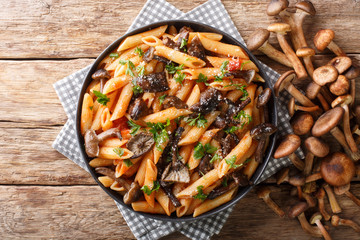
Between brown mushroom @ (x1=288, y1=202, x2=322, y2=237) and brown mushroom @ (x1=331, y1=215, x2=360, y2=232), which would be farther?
brown mushroom @ (x1=331, y1=215, x2=360, y2=232)

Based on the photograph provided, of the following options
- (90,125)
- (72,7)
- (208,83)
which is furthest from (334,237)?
(72,7)

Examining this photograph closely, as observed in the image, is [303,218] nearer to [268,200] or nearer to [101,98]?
[268,200]

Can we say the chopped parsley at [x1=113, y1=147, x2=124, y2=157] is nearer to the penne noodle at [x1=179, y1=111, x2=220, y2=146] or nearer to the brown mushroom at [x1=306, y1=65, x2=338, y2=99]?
the penne noodle at [x1=179, y1=111, x2=220, y2=146]

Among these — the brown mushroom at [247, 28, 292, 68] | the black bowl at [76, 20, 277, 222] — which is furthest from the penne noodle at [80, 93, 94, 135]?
the brown mushroom at [247, 28, 292, 68]

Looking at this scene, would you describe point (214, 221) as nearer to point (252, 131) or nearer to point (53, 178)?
point (252, 131)

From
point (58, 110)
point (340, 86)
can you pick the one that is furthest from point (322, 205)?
point (58, 110)

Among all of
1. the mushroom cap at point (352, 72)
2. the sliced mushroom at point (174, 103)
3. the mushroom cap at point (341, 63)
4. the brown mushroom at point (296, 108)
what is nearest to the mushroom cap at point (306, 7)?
the mushroom cap at point (341, 63)
